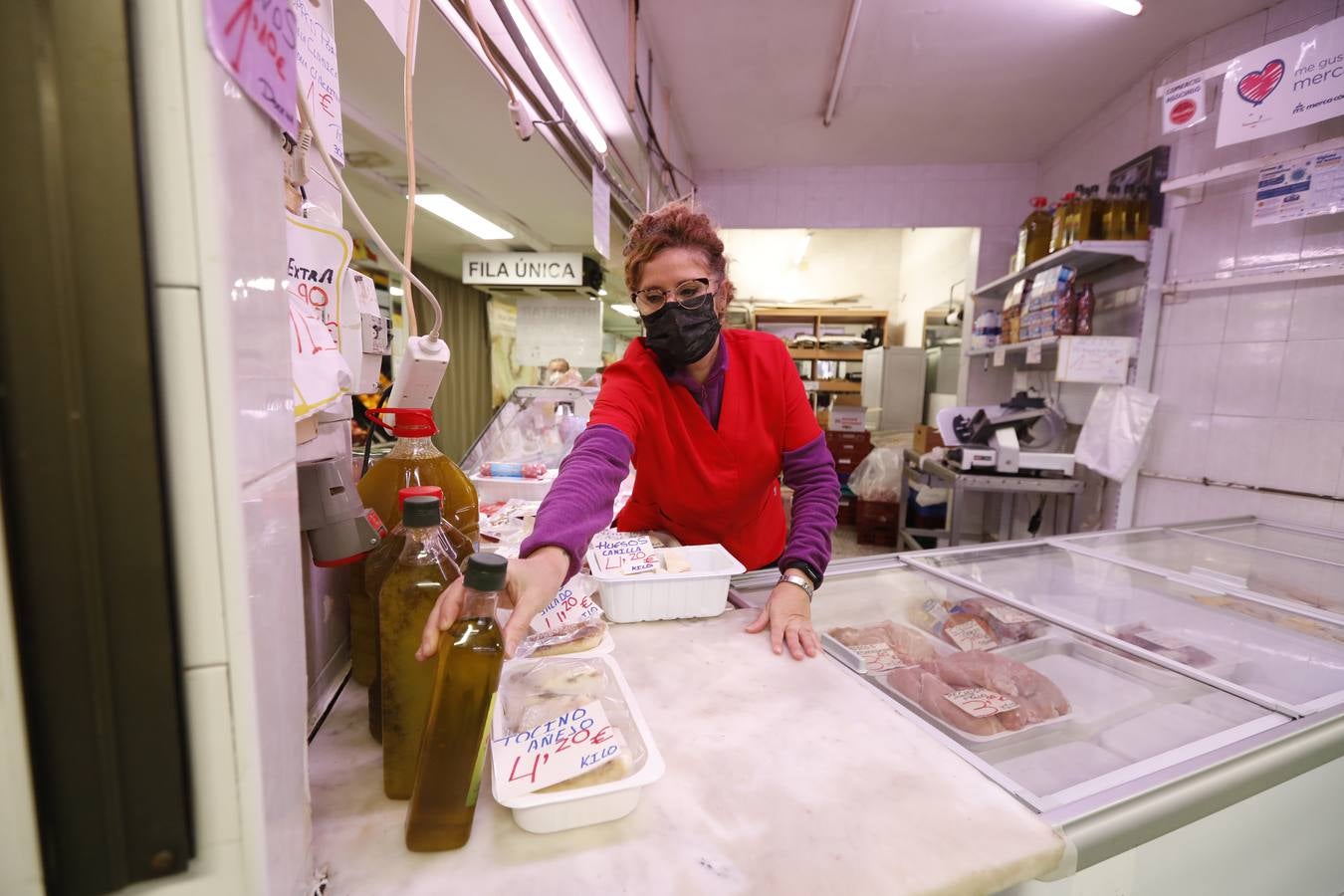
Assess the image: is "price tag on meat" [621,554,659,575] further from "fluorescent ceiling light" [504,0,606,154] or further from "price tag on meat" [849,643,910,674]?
"fluorescent ceiling light" [504,0,606,154]

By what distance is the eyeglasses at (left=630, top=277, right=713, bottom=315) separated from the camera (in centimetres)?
135

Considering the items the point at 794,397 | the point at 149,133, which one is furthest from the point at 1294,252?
the point at 149,133

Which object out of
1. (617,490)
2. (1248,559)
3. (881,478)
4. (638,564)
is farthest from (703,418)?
(881,478)

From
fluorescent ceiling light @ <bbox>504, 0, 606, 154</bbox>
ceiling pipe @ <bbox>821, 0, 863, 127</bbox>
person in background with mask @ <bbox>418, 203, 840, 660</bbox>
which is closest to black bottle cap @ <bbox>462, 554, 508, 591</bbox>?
person in background with mask @ <bbox>418, 203, 840, 660</bbox>

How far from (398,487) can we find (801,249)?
20.5ft

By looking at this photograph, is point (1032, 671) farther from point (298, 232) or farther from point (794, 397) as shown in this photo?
point (298, 232)

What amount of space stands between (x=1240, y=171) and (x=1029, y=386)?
1.81m

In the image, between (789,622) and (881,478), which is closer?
(789,622)

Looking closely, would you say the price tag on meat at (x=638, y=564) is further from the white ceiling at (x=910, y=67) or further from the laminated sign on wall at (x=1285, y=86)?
the laminated sign on wall at (x=1285, y=86)

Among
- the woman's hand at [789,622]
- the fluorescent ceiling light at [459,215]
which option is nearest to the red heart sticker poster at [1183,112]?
the woman's hand at [789,622]

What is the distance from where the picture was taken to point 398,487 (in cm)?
79

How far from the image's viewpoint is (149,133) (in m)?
0.32

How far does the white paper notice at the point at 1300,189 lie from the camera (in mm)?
2127

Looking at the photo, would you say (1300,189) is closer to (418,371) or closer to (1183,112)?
(1183,112)
